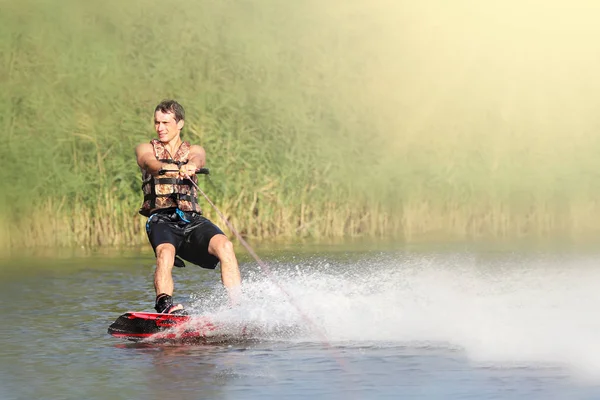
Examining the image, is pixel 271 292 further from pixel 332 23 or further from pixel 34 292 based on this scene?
pixel 332 23

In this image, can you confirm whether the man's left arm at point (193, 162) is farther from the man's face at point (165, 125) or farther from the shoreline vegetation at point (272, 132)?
the shoreline vegetation at point (272, 132)

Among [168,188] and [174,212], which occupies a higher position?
[168,188]

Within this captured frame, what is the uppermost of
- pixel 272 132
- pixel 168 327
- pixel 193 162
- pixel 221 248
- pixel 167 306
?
pixel 272 132

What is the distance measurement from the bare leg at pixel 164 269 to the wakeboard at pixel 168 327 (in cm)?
18

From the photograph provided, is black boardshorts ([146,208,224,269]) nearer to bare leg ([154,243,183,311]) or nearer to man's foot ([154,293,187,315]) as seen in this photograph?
bare leg ([154,243,183,311])

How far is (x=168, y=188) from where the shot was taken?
9.47 meters

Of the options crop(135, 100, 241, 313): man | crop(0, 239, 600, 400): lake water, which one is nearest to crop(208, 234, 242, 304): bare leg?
crop(135, 100, 241, 313): man

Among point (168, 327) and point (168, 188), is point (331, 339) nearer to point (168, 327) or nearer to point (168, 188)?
point (168, 327)

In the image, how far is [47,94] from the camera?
17875 mm

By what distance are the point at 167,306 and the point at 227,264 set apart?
0.50m

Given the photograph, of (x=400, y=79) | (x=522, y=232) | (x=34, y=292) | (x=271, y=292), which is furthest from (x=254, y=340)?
(x=400, y=79)

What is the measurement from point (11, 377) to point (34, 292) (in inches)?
196

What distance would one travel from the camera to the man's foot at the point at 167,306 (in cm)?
926

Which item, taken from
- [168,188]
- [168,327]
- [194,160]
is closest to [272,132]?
[194,160]
